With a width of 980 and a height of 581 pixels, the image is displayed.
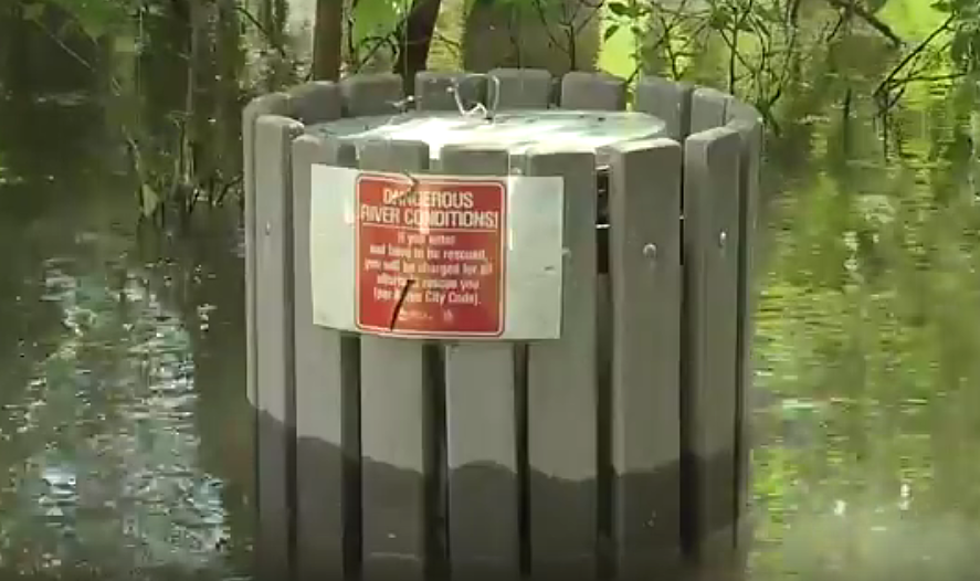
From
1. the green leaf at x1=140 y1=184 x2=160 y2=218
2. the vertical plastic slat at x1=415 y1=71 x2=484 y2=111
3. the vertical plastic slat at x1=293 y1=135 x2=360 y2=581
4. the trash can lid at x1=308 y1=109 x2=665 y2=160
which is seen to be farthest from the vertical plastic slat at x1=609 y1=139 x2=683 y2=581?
the green leaf at x1=140 y1=184 x2=160 y2=218

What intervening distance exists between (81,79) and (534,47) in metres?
2.34

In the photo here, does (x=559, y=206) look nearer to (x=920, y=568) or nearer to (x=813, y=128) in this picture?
(x=920, y=568)

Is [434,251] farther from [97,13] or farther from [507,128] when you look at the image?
[97,13]

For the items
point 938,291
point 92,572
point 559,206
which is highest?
point 559,206

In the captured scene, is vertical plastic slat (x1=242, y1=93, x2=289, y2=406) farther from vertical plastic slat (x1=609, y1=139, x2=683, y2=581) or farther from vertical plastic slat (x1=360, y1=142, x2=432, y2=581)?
vertical plastic slat (x1=609, y1=139, x2=683, y2=581)

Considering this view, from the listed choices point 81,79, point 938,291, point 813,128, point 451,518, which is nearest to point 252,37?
point 81,79

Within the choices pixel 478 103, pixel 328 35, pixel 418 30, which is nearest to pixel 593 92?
pixel 478 103

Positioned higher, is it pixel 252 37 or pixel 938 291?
pixel 252 37

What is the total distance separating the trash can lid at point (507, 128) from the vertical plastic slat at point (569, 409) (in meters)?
0.15

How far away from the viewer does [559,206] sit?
3.39m

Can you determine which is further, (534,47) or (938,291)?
(534,47)

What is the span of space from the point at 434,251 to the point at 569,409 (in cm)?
41

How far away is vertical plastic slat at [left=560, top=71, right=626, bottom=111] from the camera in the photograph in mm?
4340

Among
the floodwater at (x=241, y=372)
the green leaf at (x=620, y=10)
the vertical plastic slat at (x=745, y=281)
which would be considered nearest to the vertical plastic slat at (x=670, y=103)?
the vertical plastic slat at (x=745, y=281)
